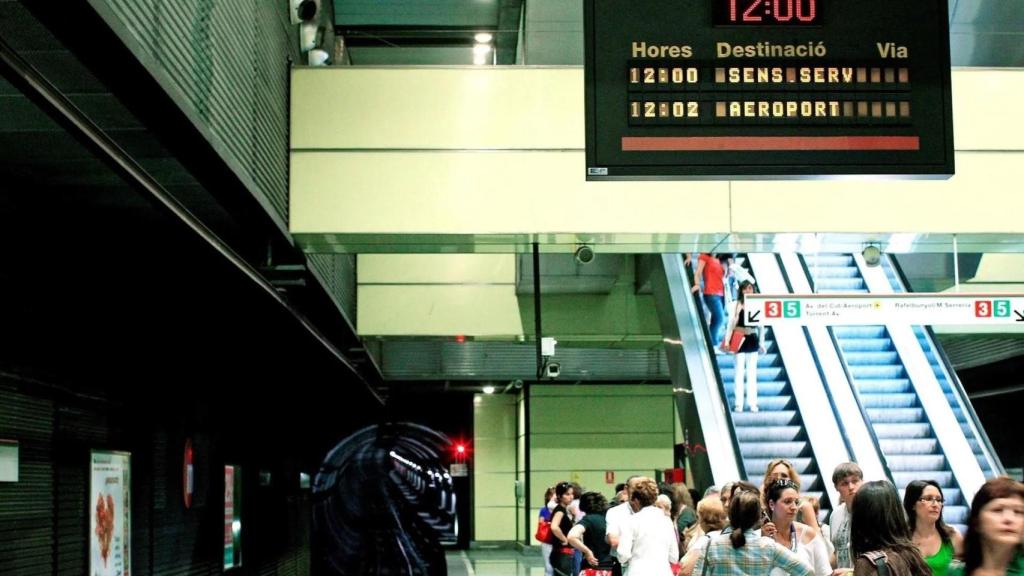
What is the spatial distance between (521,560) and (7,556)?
713 inches

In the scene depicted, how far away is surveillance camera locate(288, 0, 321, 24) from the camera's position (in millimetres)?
11234

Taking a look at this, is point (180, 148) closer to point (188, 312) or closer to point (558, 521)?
point (188, 312)

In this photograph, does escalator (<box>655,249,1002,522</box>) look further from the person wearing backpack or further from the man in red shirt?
the person wearing backpack

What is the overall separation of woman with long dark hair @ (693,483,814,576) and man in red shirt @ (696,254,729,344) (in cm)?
896

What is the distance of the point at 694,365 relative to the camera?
14.3 meters

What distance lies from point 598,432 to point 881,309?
15.8m

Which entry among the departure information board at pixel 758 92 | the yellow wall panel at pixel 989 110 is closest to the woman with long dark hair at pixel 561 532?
the yellow wall panel at pixel 989 110

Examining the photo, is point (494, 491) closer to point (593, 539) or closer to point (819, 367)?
point (819, 367)

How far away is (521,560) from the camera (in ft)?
79.6

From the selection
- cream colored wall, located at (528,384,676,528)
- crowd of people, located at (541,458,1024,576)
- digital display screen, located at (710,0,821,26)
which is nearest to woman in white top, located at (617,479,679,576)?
crowd of people, located at (541,458,1024,576)

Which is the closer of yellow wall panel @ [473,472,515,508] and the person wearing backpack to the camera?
the person wearing backpack

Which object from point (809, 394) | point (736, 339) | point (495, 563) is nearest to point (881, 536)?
point (736, 339)

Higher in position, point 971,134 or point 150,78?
point 971,134

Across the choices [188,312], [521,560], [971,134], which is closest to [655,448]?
[521,560]
